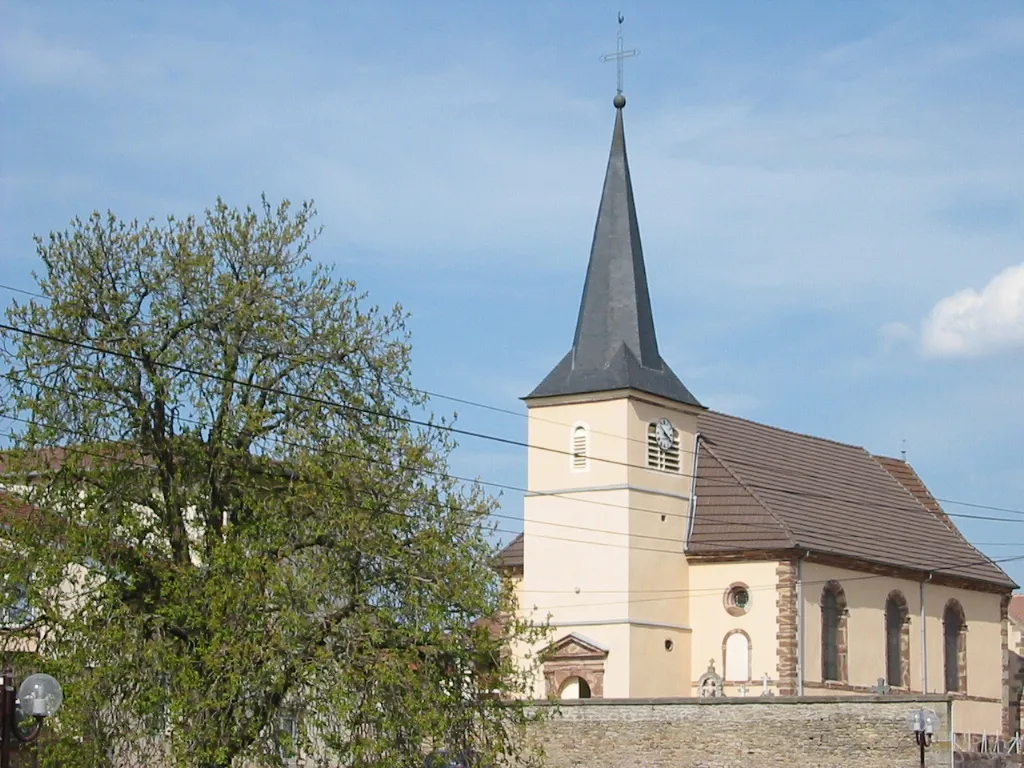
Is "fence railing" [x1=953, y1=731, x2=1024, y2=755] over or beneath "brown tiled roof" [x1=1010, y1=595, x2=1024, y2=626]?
beneath

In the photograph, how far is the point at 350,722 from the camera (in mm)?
26328

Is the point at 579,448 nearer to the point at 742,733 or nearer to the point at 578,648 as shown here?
the point at 578,648

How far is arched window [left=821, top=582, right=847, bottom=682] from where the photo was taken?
51.5m

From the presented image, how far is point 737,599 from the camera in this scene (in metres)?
51.1

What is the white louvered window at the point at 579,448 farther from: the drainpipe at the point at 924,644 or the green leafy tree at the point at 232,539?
the green leafy tree at the point at 232,539

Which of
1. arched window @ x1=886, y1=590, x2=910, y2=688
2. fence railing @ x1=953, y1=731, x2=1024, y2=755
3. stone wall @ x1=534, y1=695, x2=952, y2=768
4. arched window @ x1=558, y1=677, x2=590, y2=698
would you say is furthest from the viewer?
arched window @ x1=886, y1=590, x2=910, y2=688

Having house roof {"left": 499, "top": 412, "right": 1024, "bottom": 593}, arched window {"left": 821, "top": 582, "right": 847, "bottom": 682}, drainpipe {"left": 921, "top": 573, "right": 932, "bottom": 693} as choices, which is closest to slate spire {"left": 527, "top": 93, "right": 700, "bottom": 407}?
house roof {"left": 499, "top": 412, "right": 1024, "bottom": 593}

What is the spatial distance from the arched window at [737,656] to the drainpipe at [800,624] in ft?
4.33

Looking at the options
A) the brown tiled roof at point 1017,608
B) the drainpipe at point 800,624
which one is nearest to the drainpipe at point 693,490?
the drainpipe at point 800,624

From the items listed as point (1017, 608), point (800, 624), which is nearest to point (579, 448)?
point (800, 624)

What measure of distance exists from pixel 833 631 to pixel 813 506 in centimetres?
455

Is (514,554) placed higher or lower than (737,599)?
higher

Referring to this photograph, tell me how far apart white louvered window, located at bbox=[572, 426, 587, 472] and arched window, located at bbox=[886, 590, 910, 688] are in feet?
34.1

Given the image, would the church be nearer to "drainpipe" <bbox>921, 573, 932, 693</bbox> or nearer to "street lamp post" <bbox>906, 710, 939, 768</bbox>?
"drainpipe" <bbox>921, 573, 932, 693</bbox>
